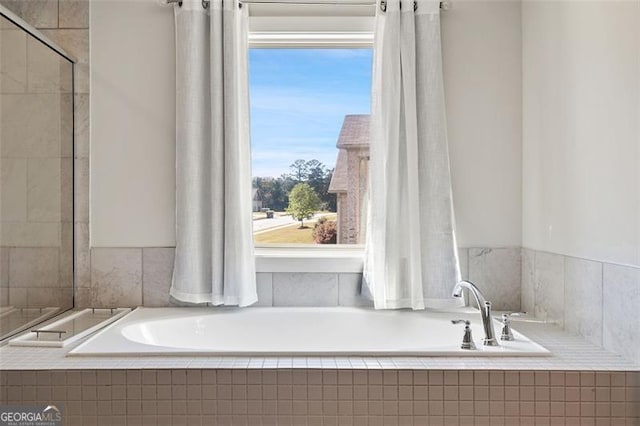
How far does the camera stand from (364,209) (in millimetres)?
2855

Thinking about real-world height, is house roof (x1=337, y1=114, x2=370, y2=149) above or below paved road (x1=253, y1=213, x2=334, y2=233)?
above

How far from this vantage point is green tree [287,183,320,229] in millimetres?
2934

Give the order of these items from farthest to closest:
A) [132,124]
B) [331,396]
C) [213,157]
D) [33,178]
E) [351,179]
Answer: [351,179]
[132,124]
[213,157]
[33,178]
[331,396]

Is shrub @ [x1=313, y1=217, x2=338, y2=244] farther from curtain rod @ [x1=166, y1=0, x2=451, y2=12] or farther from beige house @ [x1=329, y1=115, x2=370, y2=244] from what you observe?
curtain rod @ [x1=166, y1=0, x2=451, y2=12]

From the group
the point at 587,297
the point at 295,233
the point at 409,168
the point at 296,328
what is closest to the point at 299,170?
the point at 295,233

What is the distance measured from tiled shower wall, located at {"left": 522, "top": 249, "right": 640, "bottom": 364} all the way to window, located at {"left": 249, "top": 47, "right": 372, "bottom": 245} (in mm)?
987

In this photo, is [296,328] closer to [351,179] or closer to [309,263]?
[309,263]

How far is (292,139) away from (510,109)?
1.11 metres

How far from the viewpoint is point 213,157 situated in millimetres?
2594

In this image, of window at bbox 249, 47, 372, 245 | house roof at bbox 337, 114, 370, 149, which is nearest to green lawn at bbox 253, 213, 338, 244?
window at bbox 249, 47, 372, 245

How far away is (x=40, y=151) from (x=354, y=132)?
1505 millimetres

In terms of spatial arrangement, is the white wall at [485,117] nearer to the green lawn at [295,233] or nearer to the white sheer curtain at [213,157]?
→ the green lawn at [295,233]

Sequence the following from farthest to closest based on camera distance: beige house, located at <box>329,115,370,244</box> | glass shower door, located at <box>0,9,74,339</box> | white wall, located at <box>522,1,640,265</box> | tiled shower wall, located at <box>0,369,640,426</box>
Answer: beige house, located at <box>329,115,370,244</box>, glass shower door, located at <box>0,9,74,339</box>, white wall, located at <box>522,1,640,265</box>, tiled shower wall, located at <box>0,369,640,426</box>

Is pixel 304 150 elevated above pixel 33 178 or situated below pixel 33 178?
above
